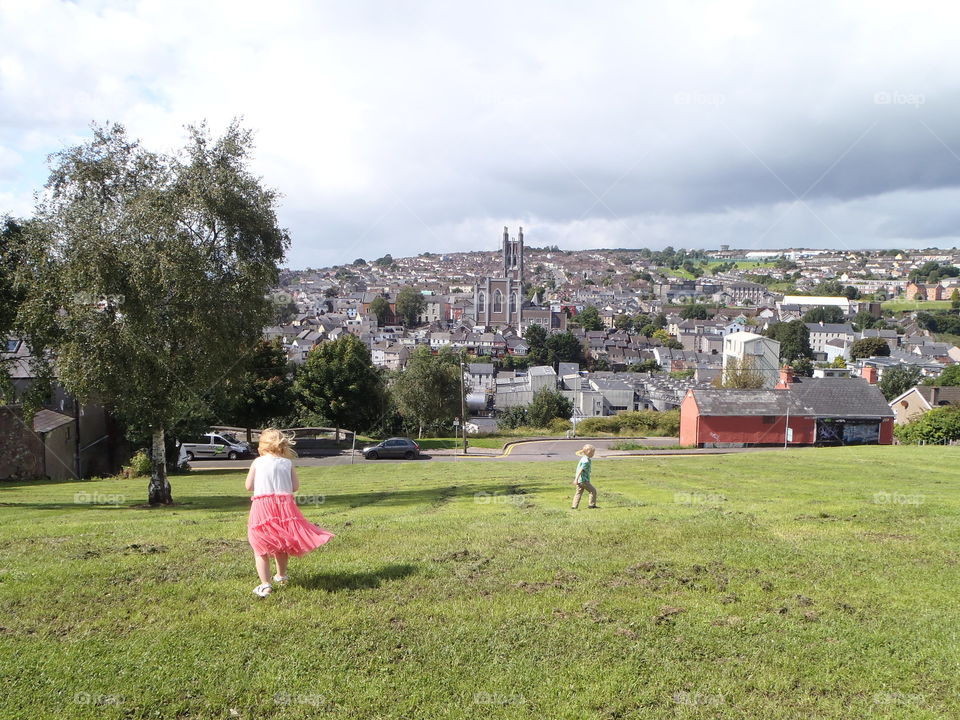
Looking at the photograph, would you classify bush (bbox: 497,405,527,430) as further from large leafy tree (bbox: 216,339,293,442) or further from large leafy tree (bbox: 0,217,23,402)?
large leafy tree (bbox: 0,217,23,402)

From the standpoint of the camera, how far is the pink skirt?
26.2ft

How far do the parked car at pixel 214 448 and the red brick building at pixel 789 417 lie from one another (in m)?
30.7

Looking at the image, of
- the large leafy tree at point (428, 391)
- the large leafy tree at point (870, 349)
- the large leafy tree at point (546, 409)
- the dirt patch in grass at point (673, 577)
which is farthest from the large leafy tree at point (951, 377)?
the dirt patch in grass at point (673, 577)

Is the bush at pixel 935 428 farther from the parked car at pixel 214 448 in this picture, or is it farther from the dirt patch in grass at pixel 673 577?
the dirt patch in grass at pixel 673 577

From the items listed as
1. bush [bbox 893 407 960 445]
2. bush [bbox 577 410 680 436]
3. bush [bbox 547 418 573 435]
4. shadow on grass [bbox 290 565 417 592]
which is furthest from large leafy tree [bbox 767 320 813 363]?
shadow on grass [bbox 290 565 417 592]

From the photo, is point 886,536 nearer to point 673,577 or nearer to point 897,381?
point 673,577

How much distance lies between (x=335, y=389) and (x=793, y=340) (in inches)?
A: 5261

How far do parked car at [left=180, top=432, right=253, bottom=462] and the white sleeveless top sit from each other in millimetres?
34801

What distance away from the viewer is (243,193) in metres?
19.8

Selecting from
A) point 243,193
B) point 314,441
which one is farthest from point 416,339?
point 243,193

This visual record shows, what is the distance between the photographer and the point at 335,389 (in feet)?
174

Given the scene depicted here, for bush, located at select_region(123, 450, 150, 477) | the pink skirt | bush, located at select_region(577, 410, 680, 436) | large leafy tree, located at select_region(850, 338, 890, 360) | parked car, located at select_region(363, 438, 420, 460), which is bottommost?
bush, located at select_region(577, 410, 680, 436)

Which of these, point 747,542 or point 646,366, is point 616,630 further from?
point 646,366

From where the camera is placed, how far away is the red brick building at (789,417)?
1955 inches
